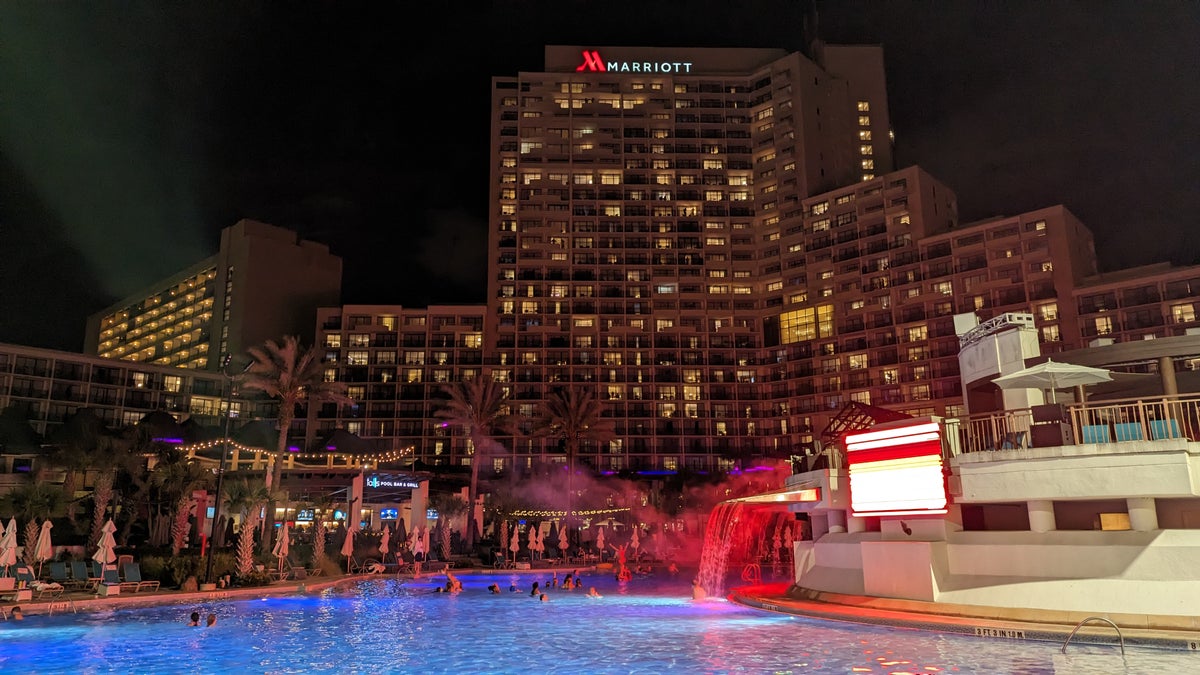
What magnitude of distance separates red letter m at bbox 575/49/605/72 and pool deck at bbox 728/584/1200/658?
114 metres

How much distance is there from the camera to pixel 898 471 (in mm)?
21859

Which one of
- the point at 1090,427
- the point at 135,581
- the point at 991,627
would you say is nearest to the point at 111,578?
the point at 135,581

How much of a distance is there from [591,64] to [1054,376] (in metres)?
116

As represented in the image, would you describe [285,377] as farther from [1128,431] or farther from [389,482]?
[1128,431]

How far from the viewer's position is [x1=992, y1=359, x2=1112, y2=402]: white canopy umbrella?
19797mm

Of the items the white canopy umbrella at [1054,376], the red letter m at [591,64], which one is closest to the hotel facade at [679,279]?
the red letter m at [591,64]

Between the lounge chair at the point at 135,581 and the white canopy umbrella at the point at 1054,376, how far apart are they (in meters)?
30.5

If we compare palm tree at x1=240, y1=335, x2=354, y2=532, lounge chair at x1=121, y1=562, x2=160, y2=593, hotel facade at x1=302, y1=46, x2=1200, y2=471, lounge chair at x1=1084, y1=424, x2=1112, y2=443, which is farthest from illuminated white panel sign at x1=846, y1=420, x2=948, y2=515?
hotel facade at x1=302, y1=46, x2=1200, y2=471

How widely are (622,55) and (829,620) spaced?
119 m

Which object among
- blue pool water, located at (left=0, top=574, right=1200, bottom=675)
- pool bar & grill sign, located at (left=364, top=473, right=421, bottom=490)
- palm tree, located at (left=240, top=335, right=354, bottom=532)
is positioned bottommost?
blue pool water, located at (left=0, top=574, right=1200, bottom=675)

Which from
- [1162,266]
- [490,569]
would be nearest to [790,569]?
[490,569]

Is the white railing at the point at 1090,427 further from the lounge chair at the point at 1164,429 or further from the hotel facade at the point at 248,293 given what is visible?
the hotel facade at the point at 248,293

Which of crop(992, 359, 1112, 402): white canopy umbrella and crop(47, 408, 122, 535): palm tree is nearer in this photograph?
crop(992, 359, 1112, 402): white canopy umbrella

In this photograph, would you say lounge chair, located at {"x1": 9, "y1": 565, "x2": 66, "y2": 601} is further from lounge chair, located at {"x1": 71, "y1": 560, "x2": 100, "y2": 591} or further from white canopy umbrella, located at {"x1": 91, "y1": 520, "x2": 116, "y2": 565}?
white canopy umbrella, located at {"x1": 91, "y1": 520, "x2": 116, "y2": 565}
